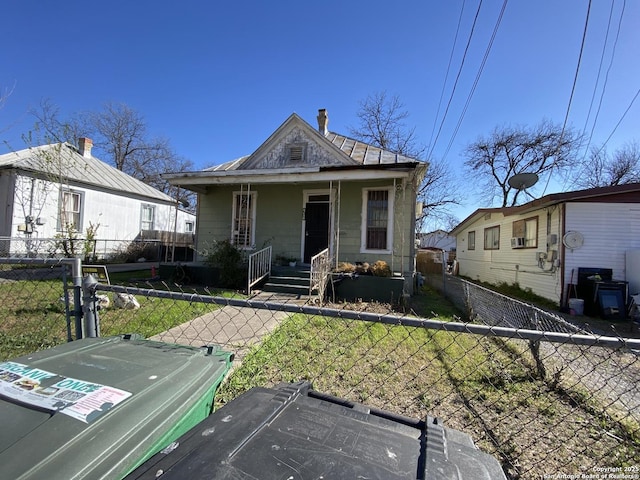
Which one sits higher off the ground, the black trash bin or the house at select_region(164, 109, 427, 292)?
the house at select_region(164, 109, 427, 292)

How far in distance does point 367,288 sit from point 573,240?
18.8 feet

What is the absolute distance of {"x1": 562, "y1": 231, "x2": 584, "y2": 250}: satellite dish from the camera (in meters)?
8.16

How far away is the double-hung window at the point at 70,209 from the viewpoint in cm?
1199

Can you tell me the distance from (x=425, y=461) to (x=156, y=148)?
35.3 m

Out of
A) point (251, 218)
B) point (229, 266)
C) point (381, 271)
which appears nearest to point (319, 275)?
point (381, 271)

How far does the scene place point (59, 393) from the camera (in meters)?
1.18

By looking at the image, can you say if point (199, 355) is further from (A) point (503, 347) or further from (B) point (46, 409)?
(A) point (503, 347)

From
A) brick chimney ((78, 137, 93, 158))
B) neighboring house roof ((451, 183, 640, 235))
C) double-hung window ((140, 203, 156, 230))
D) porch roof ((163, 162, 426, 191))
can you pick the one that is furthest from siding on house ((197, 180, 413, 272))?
brick chimney ((78, 137, 93, 158))

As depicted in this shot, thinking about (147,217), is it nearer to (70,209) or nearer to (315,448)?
(70,209)

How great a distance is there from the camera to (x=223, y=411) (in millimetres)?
1194

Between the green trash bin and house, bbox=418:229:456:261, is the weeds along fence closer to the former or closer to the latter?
the green trash bin

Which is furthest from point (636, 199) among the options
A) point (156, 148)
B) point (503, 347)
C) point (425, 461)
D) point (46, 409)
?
point (156, 148)

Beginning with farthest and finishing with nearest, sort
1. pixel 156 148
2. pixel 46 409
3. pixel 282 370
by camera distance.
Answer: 1. pixel 156 148
2. pixel 282 370
3. pixel 46 409

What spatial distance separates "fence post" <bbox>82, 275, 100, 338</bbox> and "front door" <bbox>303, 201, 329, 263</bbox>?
7406 mm
